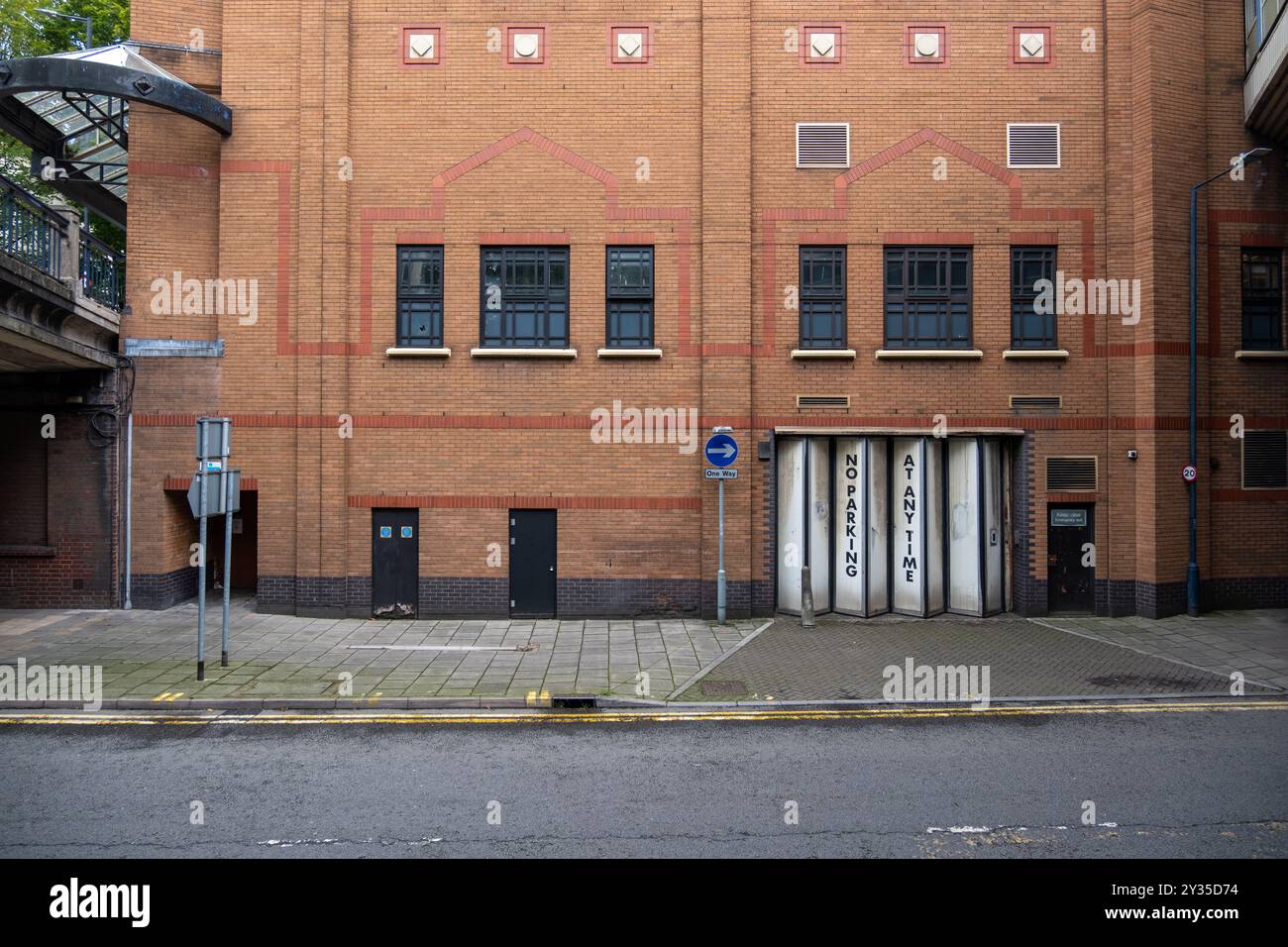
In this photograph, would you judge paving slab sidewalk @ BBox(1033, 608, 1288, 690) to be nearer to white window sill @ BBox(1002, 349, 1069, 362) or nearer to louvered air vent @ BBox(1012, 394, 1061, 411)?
louvered air vent @ BBox(1012, 394, 1061, 411)

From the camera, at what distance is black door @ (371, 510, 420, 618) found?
13898mm

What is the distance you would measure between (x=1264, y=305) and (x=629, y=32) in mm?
12815

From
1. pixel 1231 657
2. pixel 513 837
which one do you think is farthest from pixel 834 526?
pixel 513 837

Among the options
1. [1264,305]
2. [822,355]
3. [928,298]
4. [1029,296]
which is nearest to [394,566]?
[822,355]

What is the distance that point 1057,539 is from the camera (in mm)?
13953

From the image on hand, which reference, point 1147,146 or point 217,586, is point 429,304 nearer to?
point 217,586

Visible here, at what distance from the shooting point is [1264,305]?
14.2 metres

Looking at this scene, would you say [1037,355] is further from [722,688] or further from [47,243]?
[47,243]

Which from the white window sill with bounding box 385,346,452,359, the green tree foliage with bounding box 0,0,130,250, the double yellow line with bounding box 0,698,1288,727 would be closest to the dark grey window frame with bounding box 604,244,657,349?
the white window sill with bounding box 385,346,452,359

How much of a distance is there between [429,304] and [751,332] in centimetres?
595

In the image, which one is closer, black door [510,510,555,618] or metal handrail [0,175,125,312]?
metal handrail [0,175,125,312]

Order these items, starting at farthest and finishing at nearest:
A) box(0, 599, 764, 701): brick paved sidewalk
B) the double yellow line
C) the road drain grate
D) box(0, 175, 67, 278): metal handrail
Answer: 1. box(0, 175, 67, 278): metal handrail
2. box(0, 599, 764, 701): brick paved sidewalk
3. the road drain grate
4. the double yellow line

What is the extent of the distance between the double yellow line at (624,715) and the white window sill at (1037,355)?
6772 mm

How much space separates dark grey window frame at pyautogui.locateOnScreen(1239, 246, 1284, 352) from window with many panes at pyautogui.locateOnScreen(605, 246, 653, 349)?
11.0 meters
